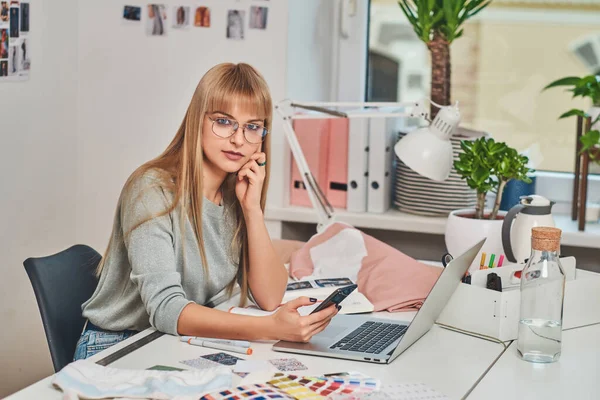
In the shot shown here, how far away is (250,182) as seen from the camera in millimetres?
1910

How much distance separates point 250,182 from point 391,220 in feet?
2.85

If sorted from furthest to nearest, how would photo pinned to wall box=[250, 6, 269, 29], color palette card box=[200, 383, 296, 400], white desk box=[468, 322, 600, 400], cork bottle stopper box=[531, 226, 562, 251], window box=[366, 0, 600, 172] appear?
1. window box=[366, 0, 600, 172]
2. photo pinned to wall box=[250, 6, 269, 29]
3. cork bottle stopper box=[531, 226, 562, 251]
4. white desk box=[468, 322, 600, 400]
5. color palette card box=[200, 383, 296, 400]

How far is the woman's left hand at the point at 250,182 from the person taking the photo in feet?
6.26

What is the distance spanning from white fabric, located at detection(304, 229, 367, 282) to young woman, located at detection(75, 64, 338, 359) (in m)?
0.20

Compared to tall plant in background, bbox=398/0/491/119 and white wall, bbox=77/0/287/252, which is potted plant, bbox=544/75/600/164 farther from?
white wall, bbox=77/0/287/252

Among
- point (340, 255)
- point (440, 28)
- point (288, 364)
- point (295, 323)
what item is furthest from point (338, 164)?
point (288, 364)

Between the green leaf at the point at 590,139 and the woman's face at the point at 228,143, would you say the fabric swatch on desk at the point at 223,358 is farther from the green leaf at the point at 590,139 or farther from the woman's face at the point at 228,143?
the green leaf at the point at 590,139

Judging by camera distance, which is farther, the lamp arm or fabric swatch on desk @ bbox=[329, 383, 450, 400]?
the lamp arm

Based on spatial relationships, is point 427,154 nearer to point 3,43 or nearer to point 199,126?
point 199,126

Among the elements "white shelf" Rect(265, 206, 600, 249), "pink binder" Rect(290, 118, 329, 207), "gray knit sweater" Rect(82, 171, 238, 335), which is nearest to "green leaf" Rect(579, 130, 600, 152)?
"white shelf" Rect(265, 206, 600, 249)

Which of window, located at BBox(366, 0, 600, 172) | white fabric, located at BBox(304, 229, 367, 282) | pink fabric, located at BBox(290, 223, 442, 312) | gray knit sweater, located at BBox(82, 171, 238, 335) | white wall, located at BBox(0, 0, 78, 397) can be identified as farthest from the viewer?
window, located at BBox(366, 0, 600, 172)

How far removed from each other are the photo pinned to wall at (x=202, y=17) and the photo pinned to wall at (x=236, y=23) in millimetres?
71

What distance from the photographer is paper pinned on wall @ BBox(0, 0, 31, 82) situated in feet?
8.15

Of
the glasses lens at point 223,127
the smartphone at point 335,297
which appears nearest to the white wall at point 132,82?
the glasses lens at point 223,127
